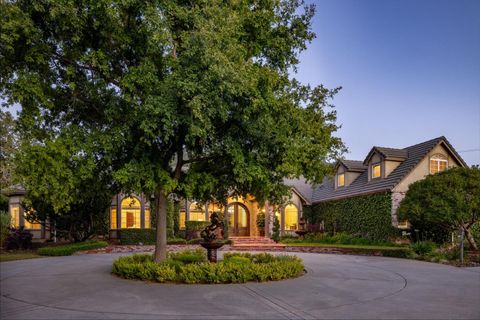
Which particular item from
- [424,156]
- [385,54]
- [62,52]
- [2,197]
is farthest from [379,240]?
[2,197]

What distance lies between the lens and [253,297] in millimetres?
9461

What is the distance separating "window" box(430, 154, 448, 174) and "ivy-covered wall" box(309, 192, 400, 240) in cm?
369

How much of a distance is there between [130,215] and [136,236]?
329cm

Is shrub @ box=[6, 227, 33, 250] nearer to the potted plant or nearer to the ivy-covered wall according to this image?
the potted plant

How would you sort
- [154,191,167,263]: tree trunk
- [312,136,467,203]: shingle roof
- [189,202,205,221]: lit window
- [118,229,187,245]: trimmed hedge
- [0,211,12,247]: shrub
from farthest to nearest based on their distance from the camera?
[189,202,205,221]: lit window < [118,229,187,245]: trimmed hedge < [0,211,12,247]: shrub < [312,136,467,203]: shingle roof < [154,191,167,263]: tree trunk

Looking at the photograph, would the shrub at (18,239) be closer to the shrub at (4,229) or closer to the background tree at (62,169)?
the shrub at (4,229)

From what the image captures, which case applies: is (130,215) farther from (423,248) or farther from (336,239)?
(423,248)

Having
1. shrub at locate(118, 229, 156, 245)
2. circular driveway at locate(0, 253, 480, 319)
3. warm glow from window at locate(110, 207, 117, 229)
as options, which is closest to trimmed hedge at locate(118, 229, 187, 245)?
shrub at locate(118, 229, 156, 245)

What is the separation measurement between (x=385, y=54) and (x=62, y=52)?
62.2 feet

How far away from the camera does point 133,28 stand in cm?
1236

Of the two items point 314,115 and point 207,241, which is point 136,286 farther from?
point 314,115

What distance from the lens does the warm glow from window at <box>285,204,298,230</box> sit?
34.6 meters

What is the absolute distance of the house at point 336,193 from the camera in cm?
2602

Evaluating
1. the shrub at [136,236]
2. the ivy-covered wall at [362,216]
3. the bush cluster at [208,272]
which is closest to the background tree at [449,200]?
the ivy-covered wall at [362,216]
